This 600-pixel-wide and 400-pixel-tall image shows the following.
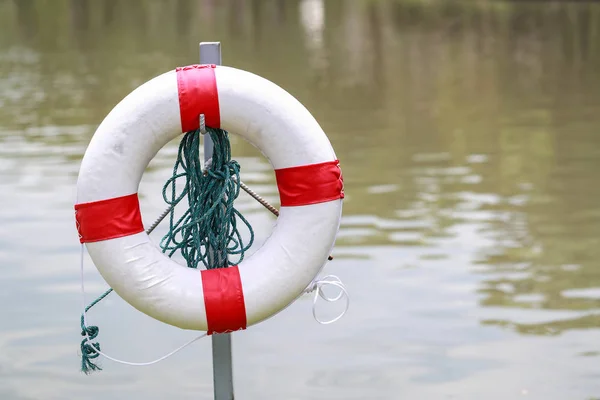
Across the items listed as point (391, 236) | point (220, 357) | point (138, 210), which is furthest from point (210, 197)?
point (391, 236)

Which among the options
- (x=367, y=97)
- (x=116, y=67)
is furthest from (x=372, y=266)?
(x=116, y=67)

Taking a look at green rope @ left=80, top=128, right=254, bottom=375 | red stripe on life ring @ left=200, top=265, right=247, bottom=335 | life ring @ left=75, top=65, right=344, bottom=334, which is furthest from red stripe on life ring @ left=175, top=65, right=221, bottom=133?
red stripe on life ring @ left=200, top=265, right=247, bottom=335

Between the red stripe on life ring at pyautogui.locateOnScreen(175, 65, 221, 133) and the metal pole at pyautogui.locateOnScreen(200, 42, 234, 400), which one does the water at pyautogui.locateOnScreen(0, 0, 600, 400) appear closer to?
the metal pole at pyautogui.locateOnScreen(200, 42, 234, 400)

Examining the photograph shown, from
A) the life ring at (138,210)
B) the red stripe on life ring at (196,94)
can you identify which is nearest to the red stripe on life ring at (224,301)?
the life ring at (138,210)

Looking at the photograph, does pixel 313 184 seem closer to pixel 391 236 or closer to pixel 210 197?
pixel 210 197

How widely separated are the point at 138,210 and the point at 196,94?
34cm

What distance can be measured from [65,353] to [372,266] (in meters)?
1.62

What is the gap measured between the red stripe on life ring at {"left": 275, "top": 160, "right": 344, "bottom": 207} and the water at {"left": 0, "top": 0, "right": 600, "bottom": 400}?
1088mm

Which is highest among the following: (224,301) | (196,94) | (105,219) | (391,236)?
(196,94)

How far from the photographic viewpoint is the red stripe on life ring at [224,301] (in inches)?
112

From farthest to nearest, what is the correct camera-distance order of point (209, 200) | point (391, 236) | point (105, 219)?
point (391, 236), point (209, 200), point (105, 219)

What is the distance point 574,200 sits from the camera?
6.45 meters

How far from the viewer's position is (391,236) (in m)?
5.70

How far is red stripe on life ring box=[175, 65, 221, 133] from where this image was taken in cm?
281
